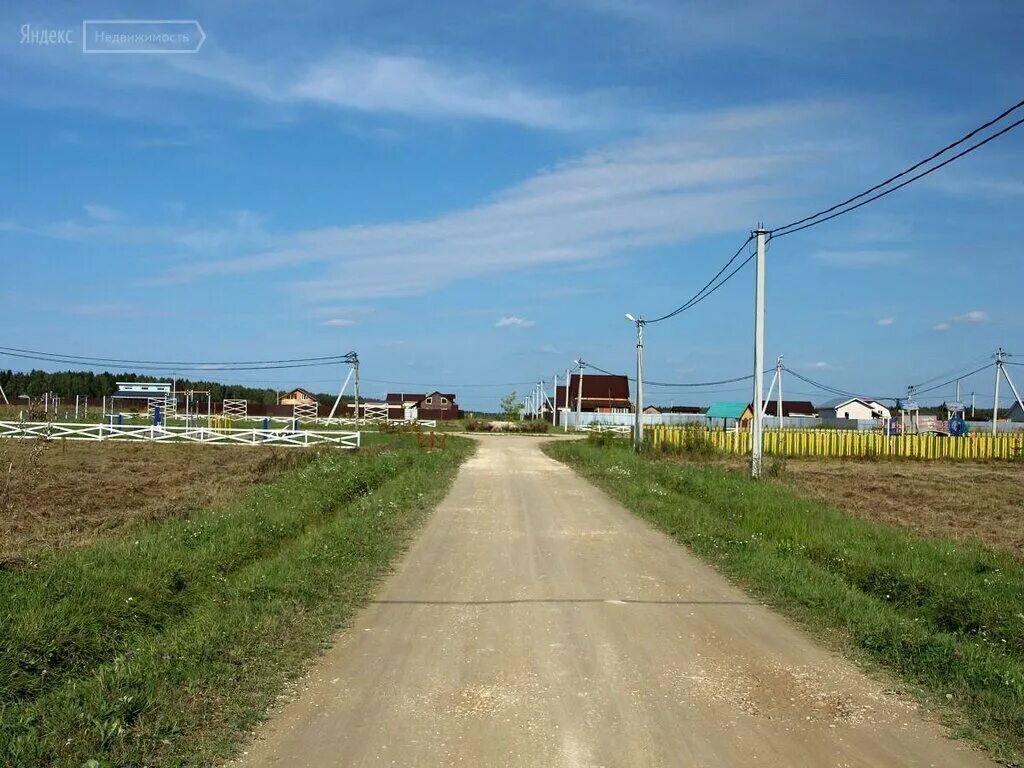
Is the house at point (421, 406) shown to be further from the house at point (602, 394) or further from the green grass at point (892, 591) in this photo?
the green grass at point (892, 591)

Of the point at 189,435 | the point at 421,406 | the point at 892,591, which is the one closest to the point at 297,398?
the point at 421,406

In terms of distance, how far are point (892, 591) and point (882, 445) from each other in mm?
40780

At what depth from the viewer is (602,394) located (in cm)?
10912

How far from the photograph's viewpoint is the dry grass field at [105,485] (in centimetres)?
1416

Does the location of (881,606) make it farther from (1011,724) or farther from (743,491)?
(743,491)

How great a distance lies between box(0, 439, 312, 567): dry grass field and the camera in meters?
14.2

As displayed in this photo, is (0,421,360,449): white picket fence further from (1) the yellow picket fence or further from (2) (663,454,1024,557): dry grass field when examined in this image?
(2) (663,454,1024,557): dry grass field

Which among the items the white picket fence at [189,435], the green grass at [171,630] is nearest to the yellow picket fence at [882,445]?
the white picket fence at [189,435]

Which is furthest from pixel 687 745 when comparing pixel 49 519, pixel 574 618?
pixel 49 519

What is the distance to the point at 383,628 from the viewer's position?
8078mm

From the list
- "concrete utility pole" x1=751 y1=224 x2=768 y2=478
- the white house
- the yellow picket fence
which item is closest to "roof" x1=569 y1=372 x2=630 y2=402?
the white house

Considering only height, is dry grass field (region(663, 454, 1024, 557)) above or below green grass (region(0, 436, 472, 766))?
below

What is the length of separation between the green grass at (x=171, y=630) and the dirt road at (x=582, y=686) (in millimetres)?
393

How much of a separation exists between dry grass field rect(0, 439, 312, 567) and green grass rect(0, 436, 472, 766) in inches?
66.0
